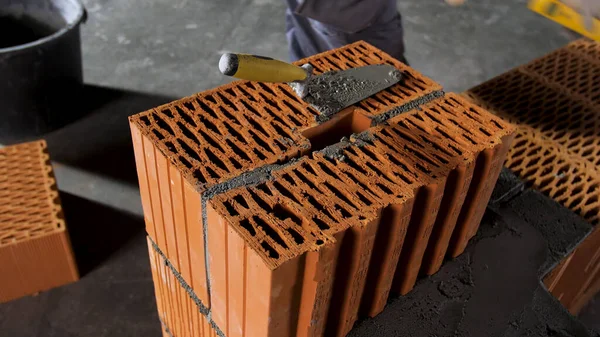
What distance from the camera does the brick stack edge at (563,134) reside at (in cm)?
188

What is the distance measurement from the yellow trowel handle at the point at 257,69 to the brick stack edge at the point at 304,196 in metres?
0.09

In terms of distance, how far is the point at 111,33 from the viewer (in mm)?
4773

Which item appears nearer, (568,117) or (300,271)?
(300,271)

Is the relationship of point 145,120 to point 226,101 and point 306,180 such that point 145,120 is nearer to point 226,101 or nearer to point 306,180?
point 226,101

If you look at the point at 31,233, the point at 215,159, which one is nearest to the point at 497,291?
the point at 215,159

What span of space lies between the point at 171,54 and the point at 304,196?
383 cm

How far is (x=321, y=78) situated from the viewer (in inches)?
55.7

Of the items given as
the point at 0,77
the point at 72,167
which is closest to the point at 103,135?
the point at 72,167

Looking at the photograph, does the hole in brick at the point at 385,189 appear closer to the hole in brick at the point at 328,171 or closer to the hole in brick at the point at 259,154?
the hole in brick at the point at 328,171

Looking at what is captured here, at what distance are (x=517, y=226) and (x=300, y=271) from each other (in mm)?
1026

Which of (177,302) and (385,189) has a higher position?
(385,189)

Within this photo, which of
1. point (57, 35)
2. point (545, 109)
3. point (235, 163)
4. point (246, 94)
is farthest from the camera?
point (57, 35)

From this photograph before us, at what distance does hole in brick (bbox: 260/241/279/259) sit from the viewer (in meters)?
0.93

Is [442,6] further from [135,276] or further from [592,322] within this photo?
[135,276]
